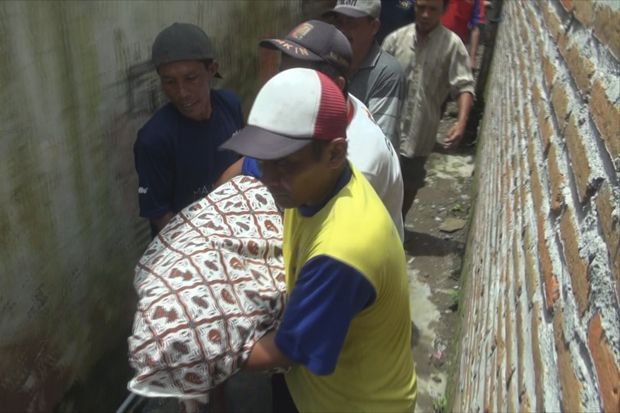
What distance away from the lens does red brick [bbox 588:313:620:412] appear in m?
0.76

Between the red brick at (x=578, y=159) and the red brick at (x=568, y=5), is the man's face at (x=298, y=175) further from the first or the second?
the red brick at (x=568, y=5)

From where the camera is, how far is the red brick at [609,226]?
857 millimetres

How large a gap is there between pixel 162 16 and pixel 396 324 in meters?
2.18

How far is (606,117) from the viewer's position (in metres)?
1.07

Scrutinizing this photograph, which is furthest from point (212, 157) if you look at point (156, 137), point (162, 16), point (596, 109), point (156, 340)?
point (596, 109)

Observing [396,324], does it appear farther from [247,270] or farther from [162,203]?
[162,203]

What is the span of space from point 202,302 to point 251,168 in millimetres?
693

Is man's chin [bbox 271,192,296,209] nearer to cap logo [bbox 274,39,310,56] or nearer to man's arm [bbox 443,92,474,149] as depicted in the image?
cap logo [bbox 274,39,310,56]

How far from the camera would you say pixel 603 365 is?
0.82 metres

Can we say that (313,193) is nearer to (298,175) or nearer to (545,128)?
(298,175)

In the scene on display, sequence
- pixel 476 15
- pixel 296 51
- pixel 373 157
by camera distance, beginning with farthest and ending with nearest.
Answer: pixel 476 15 < pixel 296 51 < pixel 373 157

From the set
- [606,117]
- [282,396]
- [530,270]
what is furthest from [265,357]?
[606,117]

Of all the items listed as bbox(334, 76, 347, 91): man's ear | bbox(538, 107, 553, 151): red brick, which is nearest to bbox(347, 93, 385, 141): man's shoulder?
bbox(334, 76, 347, 91): man's ear

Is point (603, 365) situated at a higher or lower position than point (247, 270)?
higher
